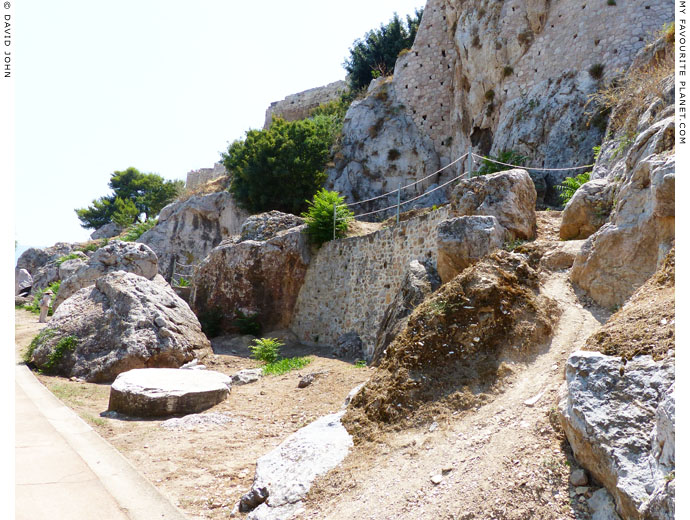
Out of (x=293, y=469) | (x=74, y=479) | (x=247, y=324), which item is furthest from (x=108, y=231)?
(x=293, y=469)

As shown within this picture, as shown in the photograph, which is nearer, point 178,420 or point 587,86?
point 178,420

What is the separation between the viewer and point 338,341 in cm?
1180

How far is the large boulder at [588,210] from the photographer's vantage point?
A: 6.26m

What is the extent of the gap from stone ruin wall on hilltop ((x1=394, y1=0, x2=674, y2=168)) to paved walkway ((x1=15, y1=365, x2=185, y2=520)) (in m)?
14.9

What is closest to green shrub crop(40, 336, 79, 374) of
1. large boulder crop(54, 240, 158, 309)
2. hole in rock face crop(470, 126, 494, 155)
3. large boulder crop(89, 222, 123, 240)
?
large boulder crop(54, 240, 158, 309)

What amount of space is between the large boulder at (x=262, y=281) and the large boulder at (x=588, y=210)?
813cm

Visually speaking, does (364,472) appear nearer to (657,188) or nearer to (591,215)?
(657,188)

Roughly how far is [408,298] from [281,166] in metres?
13.2

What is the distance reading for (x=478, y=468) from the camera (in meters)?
3.10

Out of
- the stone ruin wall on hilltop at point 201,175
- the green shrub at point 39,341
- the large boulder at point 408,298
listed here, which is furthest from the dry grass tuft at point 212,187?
the large boulder at point 408,298

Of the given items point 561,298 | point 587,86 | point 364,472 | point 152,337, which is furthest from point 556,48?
point 364,472

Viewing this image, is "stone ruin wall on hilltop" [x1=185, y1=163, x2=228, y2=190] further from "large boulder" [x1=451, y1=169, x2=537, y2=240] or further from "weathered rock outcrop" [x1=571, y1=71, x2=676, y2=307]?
"weathered rock outcrop" [x1=571, y1=71, x2=676, y2=307]

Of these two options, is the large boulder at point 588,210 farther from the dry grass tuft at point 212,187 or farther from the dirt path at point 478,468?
the dry grass tuft at point 212,187

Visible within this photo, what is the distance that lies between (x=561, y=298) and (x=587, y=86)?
1213 cm
